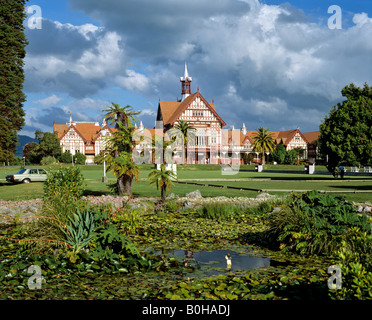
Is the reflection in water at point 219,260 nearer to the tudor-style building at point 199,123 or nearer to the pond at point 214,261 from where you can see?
the pond at point 214,261

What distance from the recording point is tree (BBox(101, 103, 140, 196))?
14.4m

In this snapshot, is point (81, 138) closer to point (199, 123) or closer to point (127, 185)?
point (199, 123)

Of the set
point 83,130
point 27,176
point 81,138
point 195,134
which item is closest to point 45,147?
point 81,138

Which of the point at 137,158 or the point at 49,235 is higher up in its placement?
the point at 137,158

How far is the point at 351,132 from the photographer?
3088cm

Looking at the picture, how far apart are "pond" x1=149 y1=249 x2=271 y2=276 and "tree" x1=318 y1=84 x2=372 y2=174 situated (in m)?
26.3

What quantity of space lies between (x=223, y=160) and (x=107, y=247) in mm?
70991

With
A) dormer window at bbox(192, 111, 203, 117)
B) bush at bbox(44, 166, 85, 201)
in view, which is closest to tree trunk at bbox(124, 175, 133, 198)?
bush at bbox(44, 166, 85, 201)

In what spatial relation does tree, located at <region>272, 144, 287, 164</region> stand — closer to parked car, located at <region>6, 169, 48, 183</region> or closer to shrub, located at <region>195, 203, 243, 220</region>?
parked car, located at <region>6, 169, 48, 183</region>

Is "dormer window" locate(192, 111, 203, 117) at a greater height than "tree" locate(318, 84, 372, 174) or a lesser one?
greater

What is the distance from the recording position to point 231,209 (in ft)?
38.8

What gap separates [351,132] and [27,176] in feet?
86.7
